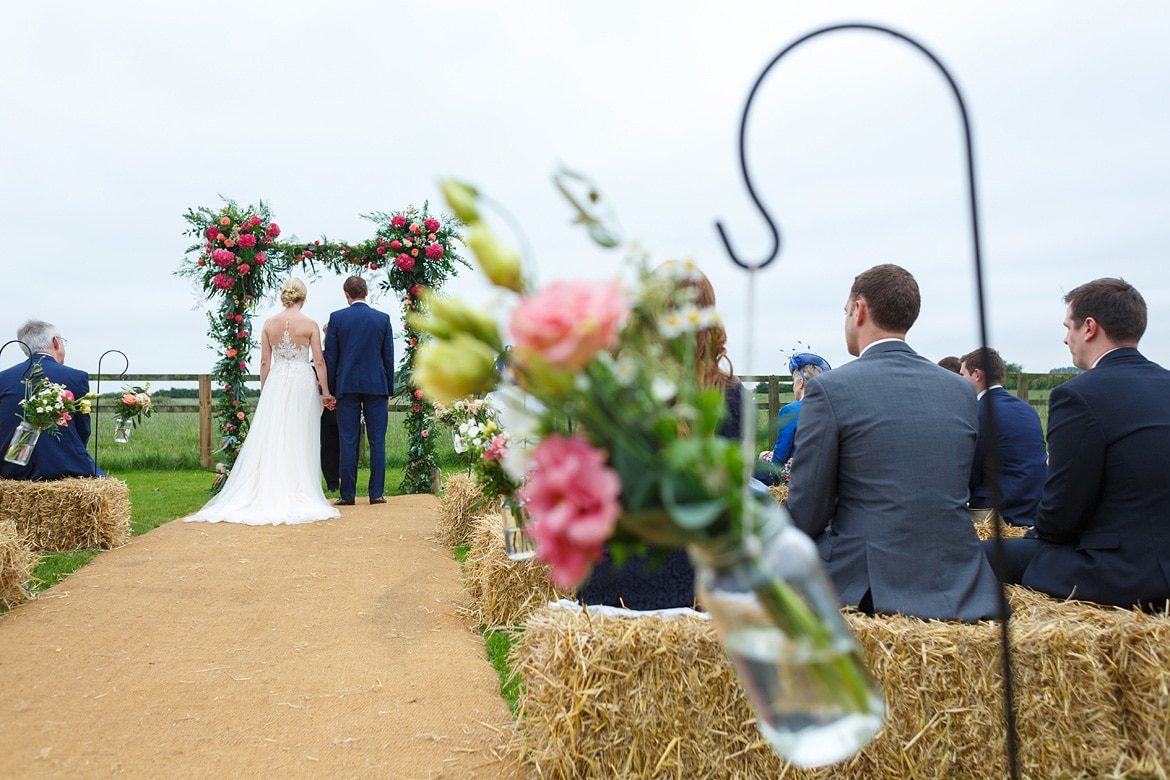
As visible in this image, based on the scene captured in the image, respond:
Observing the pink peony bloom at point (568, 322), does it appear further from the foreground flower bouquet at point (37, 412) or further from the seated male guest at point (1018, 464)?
the foreground flower bouquet at point (37, 412)

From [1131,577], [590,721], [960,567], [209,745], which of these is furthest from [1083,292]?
[209,745]

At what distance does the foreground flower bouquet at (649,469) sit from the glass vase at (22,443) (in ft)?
20.4

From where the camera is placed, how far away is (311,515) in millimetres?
7492

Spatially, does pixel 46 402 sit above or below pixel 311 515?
above

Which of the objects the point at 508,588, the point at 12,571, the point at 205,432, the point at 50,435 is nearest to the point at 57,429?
the point at 50,435

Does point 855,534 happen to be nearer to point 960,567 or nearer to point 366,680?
point 960,567

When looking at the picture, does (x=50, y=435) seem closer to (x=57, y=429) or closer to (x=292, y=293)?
(x=57, y=429)

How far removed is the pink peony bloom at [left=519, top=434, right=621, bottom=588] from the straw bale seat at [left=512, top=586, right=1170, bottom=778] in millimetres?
1700

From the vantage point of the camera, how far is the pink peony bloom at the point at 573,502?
0.94m

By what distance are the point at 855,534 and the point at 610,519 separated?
2.19 metres

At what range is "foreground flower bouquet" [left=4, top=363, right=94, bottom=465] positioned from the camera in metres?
5.95

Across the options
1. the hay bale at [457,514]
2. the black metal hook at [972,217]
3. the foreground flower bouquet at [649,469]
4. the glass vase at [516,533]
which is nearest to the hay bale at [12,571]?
the hay bale at [457,514]

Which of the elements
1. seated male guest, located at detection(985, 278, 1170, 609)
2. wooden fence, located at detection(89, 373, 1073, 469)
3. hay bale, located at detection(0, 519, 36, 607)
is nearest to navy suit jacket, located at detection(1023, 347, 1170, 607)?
seated male guest, located at detection(985, 278, 1170, 609)

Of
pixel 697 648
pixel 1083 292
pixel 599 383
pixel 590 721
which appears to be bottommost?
pixel 590 721
